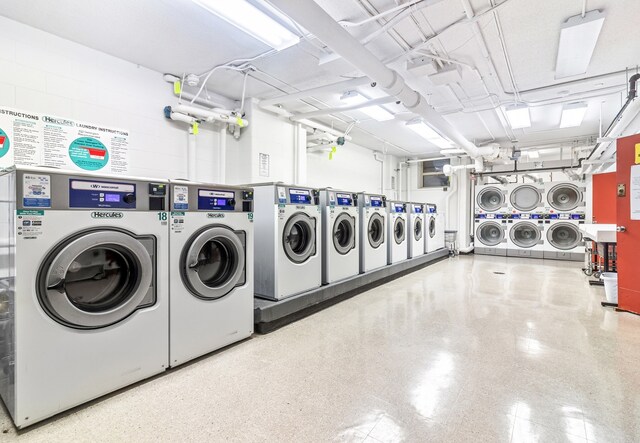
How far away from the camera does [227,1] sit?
2.40 meters

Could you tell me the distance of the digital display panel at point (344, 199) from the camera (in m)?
3.92

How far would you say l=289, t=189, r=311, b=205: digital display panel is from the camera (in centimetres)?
324

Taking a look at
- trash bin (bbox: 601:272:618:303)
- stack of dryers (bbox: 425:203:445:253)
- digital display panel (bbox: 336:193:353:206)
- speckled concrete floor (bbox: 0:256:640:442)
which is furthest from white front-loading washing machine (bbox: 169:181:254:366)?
stack of dryers (bbox: 425:203:445:253)

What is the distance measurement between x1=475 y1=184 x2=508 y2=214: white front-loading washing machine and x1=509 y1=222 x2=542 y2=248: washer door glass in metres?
0.52

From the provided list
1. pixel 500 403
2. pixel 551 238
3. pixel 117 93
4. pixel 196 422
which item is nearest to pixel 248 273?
pixel 196 422

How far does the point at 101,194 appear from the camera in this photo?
5.96ft

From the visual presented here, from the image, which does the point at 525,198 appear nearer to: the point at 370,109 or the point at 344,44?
the point at 370,109

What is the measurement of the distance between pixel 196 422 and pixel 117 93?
132 inches

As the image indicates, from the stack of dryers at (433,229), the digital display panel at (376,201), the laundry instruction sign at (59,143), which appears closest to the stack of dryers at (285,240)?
Answer: the digital display panel at (376,201)

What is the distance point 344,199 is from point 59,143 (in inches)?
118

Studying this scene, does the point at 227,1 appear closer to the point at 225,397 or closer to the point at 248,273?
the point at 248,273

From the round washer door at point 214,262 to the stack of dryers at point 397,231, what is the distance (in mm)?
3118

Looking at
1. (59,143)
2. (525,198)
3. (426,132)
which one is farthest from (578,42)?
(525,198)

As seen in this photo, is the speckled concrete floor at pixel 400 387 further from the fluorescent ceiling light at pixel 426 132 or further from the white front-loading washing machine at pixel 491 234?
the white front-loading washing machine at pixel 491 234
